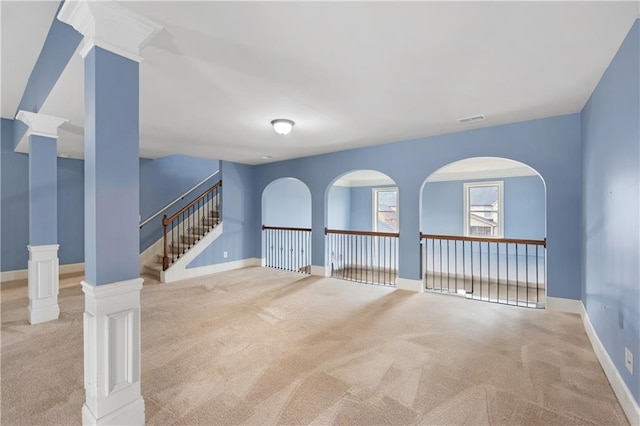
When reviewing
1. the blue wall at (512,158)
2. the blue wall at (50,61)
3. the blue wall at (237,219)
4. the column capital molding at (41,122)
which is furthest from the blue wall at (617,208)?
the blue wall at (237,219)

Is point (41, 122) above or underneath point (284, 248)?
above

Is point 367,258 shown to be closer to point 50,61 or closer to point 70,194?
point 70,194

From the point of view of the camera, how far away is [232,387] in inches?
86.6

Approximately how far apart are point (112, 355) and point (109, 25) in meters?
1.89

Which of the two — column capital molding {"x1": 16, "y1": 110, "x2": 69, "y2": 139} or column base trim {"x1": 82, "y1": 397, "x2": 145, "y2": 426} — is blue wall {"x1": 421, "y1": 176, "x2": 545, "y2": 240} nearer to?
column base trim {"x1": 82, "y1": 397, "x2": 145, "y2": 426}

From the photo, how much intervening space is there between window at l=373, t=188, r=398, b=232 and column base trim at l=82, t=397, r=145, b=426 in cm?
883

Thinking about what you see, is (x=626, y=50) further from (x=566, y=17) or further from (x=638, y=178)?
(x=638, y=178)

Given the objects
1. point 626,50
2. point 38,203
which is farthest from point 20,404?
point 626,50

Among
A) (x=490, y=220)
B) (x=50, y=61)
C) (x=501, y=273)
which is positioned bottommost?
(x=501, y=273)

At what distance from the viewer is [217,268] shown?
6.46m

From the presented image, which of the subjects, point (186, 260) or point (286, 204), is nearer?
point (186, 260)

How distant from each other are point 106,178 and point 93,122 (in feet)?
1.03

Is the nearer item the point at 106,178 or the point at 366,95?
the point at 106,178

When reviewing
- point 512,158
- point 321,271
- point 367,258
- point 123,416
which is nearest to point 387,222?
point 367,258
